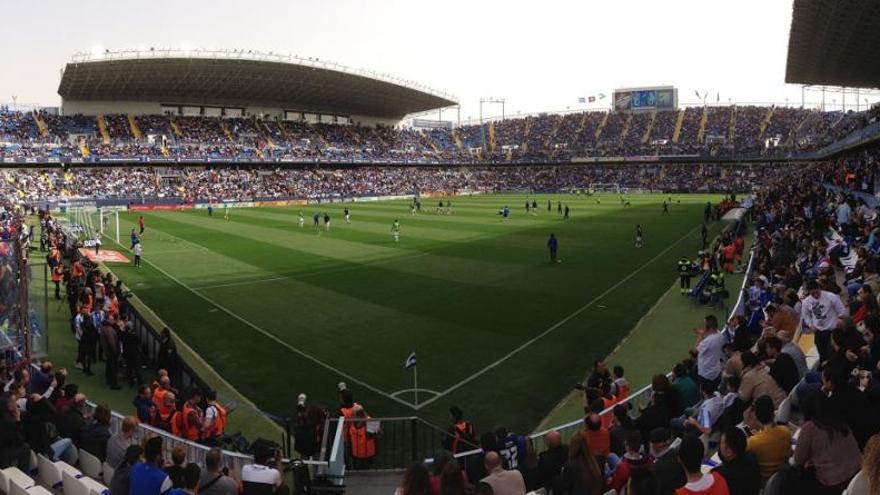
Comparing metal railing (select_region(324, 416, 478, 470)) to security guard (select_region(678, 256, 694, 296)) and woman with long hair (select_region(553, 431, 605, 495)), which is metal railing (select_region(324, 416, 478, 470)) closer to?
woman with long hair (select_region(553, 431, 605, 495))

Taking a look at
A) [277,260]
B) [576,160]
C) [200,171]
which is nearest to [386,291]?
[277,260]

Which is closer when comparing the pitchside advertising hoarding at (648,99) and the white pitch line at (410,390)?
the white pitch line at (410,390)

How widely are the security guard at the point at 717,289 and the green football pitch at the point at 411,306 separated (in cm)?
223

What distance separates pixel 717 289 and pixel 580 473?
Answer: 1660cm

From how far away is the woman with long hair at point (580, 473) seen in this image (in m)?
6.34

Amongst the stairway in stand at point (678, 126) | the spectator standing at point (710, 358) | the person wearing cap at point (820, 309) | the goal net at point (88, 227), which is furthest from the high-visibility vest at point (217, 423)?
the stairway in stand at point (678, 126)

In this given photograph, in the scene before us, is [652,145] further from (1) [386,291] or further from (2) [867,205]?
(1) [386,291]

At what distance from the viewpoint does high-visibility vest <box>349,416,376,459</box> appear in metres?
9.68

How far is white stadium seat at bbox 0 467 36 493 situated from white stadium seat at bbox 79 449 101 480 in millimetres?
826

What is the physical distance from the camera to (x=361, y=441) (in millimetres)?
9695

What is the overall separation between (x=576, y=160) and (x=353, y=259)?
78.0 m

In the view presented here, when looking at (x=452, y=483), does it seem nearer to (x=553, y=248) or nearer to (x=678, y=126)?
(x=553, y=248)

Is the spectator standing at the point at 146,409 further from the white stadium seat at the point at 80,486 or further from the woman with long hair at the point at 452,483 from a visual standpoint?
the woman with long hair at the point at 452,483

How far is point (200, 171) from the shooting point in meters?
81.8
